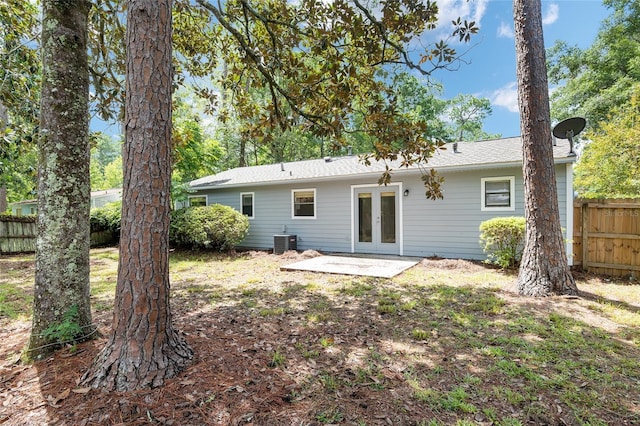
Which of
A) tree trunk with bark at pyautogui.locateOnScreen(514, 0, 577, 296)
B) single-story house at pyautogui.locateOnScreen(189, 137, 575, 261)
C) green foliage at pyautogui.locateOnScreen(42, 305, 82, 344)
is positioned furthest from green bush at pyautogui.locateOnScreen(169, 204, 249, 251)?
tree trunk with bark at pyautogui.locateOnScreen(514, 0, 577, 296)

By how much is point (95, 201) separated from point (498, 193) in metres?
26.2

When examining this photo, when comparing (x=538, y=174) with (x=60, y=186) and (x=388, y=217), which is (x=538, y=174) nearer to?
(x=388, y=217)

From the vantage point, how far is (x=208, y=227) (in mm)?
9266

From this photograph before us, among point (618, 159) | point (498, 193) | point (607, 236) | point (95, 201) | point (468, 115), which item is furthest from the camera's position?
point (468, 115)

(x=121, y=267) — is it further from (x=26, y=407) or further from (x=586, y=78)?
(x=586, y=78)

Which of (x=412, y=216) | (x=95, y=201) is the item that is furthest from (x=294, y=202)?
(x=95, y=201)

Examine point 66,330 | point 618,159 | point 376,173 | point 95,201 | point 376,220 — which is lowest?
point 66,330

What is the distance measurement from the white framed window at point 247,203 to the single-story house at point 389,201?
40 millimetres

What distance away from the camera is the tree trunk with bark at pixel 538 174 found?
4727 mm

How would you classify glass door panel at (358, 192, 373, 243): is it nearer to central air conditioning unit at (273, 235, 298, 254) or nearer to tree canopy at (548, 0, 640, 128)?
central air conditioning unit at (273, 235, 298, 254)

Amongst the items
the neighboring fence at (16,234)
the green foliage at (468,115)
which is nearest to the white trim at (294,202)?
the neighboring fence at (16,234)

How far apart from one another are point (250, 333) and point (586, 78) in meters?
22.0

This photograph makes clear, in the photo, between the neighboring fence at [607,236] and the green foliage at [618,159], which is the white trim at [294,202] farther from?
the green foliage at [618,159]

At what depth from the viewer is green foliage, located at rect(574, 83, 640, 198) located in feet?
31.8
